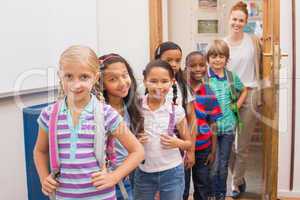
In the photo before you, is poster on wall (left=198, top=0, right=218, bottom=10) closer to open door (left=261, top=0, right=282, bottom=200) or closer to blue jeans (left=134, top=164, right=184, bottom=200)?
open door (left=261, top=0, right=282, bottom=200)

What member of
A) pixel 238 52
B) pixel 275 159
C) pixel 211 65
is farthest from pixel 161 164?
pixel 238 52

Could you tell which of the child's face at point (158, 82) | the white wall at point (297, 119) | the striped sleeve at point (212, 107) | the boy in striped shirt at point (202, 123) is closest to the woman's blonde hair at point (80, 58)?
the child's face at point (158, 82)

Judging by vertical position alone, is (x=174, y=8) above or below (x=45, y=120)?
above

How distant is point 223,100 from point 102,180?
1.45 m

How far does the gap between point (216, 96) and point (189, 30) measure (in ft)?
3.56

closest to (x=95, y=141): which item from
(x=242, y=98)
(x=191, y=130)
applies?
(x=191, y=130)

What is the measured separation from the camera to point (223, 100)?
2416 mm

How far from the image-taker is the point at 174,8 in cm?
323

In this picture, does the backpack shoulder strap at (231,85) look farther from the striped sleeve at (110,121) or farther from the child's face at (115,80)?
the striped sleeve at (110,121)

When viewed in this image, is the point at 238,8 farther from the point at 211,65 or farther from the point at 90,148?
the point at 90,148

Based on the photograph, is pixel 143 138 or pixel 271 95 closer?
pixel 143 138

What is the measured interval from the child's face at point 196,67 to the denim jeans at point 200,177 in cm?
45

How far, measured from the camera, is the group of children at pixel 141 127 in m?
1.16

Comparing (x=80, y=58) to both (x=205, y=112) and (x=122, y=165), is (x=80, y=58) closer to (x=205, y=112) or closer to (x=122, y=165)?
(x=122, y=165)
